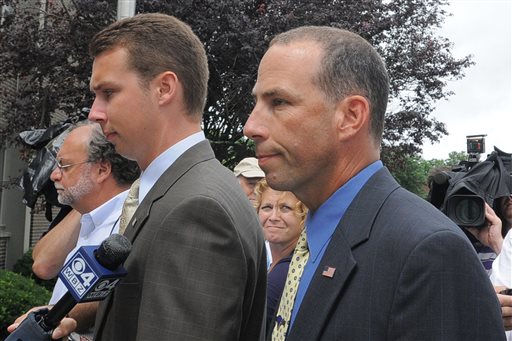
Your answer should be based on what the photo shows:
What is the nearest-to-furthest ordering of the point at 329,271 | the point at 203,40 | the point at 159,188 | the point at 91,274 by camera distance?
the point at 329,271, the point at 91,274, the point at 159,188, the point at 203,40

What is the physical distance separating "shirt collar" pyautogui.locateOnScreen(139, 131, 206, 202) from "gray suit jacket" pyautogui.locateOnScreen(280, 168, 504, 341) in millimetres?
737

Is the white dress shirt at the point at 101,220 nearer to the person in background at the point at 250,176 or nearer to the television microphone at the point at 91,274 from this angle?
the television microphone at the point at 91,274

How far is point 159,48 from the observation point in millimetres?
2139

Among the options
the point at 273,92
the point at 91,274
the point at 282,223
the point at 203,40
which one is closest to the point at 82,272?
the point at 91,274

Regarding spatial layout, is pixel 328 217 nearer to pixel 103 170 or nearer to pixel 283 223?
pixel 103 170

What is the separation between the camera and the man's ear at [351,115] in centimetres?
176

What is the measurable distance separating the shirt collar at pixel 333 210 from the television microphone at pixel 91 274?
1.91 feet

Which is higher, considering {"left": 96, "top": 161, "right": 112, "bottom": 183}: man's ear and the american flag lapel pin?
{"left": 96, "top": 161, "right": 112, "bottom": 183}: man's ear

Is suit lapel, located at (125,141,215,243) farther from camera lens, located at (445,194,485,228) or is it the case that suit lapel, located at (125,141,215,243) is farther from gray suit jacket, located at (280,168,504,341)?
camera lens, located at (445,194,485,228)

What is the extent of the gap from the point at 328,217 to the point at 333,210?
3cm

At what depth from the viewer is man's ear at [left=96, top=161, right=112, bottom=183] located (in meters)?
3.16

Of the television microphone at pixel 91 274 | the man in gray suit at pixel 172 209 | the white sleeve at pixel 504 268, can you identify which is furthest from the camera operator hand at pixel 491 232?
the television microphone at pixel 91 274

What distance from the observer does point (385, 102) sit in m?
1.85

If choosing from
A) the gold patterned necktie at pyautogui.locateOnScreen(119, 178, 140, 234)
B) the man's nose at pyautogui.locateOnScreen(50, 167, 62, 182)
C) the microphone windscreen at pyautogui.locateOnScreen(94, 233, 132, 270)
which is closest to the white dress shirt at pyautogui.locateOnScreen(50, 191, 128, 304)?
the man's nose at pyautogui.locateOnScreen(50, 167, 62, 182)
